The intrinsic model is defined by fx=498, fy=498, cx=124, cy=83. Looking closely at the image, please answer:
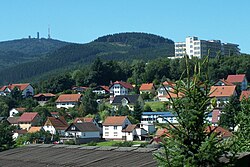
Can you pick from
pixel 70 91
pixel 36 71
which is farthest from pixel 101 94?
pixel 36 71

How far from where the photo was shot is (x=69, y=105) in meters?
77.4

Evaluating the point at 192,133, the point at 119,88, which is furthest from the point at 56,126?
the point at 192,133

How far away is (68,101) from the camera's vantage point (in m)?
77.6

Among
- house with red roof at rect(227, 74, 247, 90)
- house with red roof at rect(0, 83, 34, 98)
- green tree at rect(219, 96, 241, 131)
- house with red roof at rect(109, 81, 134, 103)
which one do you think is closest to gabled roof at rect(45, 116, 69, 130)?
green tree at rect(219, 96, 241, 131)

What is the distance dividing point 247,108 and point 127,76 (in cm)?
8149

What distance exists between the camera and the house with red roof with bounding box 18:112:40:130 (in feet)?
209

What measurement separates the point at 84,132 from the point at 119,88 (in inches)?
1197

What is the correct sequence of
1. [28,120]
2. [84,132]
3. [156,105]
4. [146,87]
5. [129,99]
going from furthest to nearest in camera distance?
[146,87] → [129,99] → [156,105] → [28,120] → [84,132]

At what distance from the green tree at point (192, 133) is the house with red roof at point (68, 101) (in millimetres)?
69882

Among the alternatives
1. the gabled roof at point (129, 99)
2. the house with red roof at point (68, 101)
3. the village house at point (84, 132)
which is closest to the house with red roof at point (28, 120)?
the village house at point (84, 132)

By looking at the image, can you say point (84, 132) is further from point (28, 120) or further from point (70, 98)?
point (70, 98)

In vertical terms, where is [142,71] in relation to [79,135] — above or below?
above

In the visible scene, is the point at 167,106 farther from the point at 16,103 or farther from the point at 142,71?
the point at 142,71

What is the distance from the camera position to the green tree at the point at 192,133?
6.68m
